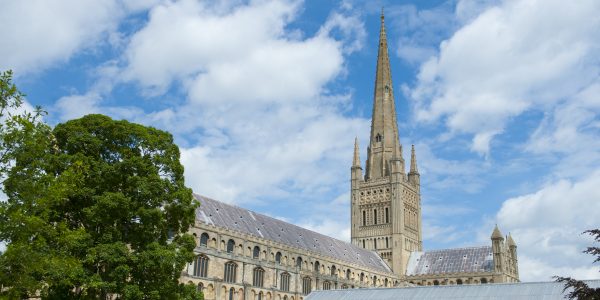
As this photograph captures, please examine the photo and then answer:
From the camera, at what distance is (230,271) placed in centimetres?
6706

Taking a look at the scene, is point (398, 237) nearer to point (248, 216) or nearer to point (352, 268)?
point (352, 268)

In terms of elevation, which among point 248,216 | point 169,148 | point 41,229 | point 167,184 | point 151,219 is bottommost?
point 41,229

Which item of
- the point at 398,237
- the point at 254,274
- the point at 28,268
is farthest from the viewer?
the point at 398,237

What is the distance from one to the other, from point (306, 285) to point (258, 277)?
9.83 meters

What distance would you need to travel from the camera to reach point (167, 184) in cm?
3259

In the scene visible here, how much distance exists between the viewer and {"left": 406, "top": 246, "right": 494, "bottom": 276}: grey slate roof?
98.8 m

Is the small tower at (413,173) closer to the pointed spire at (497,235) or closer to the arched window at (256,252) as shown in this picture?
the pointed spire at (497,235)

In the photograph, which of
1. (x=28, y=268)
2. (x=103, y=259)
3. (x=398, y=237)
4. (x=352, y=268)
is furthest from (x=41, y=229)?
(x=398, y=237)

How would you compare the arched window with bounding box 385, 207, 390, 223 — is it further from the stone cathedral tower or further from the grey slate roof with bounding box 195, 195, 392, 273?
the grey slate roof with bounding box 195, 195, 392, 273

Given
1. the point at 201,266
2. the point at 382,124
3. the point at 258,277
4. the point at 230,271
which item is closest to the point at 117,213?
the point at 201,266

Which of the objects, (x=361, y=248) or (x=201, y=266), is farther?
(x=361, y=248)

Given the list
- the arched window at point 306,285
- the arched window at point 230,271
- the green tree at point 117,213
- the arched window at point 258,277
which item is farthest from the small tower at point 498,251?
the green tree at point 117,213

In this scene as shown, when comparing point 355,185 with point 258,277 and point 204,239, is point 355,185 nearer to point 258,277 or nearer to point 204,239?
point 258,277

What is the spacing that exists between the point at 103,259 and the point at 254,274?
4204cm
